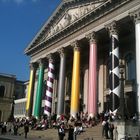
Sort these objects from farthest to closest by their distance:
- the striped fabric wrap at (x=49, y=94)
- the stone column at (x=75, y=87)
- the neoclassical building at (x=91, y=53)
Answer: the striped fabric wrap at (x=49, y=94), the stone column at (x=75, y=87), the neoclassical building at (x=91, y=53)

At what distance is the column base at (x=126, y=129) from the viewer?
19203mm

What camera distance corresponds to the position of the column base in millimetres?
19203

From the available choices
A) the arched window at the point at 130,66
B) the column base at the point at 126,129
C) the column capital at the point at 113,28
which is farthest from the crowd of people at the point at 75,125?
the column capital at the point at 113,28

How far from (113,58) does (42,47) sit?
1604cm

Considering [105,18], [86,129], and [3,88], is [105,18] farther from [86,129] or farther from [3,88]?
[3,88]

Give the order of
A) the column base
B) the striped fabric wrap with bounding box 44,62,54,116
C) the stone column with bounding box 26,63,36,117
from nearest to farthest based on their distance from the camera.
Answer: the column base, the striped fabric wrap with bounding box 44,62,54,116, the stone column with bounding box 26,63,36,117

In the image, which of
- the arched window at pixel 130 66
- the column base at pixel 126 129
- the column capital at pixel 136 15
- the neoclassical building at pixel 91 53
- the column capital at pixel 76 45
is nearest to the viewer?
the column base at pixel 126 129

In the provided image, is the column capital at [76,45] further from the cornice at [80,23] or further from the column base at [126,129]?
the column base at [126,129]

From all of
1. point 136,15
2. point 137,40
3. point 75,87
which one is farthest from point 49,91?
point 136,15

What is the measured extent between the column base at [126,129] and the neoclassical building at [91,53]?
114 inches

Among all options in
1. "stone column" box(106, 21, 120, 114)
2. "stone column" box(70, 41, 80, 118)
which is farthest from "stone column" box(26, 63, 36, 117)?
"stone column" box(106, 21, 120, 114)

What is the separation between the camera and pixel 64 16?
118 feet

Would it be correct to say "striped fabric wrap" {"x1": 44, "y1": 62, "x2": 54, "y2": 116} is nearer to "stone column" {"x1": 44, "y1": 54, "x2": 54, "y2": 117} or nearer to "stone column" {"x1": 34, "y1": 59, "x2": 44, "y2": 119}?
"stone column" {"x1": 44, "y1": 54, "x2": 54, "y2": 117}

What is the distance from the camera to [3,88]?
2653 inches
